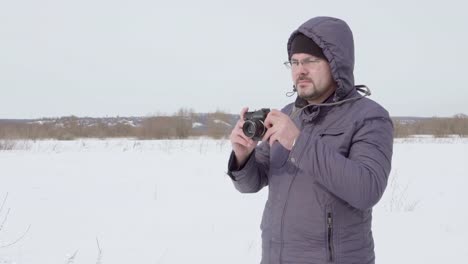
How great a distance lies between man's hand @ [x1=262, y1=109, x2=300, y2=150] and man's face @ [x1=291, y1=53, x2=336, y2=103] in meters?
0.22

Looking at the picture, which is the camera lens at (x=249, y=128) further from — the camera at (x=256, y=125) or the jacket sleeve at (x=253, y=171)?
the jacket sleeve at (x=253, y=171)

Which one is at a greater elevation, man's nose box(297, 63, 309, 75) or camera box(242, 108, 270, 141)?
man's nose box(297, 63, 309, 75)

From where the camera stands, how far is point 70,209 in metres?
5.50

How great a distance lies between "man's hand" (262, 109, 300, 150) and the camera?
142 cm

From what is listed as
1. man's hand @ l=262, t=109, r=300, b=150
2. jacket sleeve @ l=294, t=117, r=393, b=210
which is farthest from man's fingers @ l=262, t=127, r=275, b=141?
jacket sleeve @ l=294, t=117, r=393, b=210

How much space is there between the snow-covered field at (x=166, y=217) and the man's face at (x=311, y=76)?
8.24 feet

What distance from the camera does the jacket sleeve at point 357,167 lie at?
4.34 feet

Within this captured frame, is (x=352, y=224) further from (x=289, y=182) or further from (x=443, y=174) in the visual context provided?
(x=443, y=174)

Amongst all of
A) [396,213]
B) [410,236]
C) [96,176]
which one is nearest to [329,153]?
[410,236]

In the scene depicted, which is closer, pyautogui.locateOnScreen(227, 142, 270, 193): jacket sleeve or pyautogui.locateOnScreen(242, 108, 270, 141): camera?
pyautogui.locateOnScreen(242, 108, 270, 141): camera

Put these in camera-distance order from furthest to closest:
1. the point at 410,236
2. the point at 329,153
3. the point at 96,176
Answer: the point at 96,176
the point at 410,236
the point at 329,153

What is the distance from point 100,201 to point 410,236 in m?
4.12

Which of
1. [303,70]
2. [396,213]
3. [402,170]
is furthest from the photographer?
[402,170]

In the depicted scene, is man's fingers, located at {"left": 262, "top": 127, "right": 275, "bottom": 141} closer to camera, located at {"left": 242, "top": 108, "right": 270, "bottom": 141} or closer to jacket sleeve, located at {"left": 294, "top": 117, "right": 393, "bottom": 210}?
camera, located at {"left": 242, "top": 108, "right": 270, "bottom": 141}
